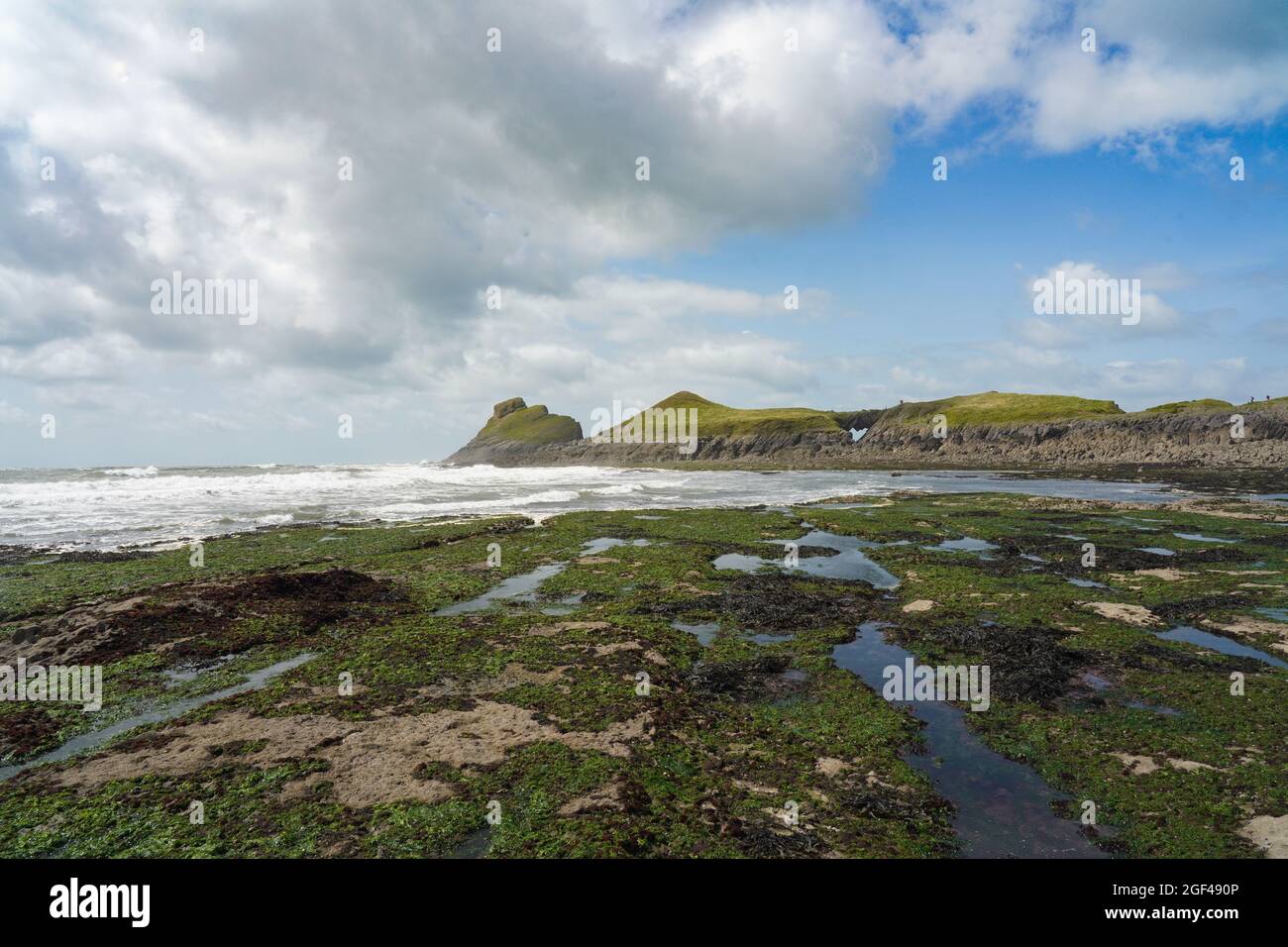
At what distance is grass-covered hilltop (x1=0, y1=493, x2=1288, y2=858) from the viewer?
28.0 feet

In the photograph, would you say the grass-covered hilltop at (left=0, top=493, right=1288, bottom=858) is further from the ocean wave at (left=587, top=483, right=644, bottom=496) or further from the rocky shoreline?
the rocky shoreline

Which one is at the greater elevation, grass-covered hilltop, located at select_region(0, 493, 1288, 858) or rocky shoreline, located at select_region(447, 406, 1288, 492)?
rocky shoreline, located at select_region(447, 406, 1288, 492)

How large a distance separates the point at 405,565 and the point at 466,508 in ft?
80.3

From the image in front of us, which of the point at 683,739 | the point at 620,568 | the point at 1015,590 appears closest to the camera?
the point at 683,739

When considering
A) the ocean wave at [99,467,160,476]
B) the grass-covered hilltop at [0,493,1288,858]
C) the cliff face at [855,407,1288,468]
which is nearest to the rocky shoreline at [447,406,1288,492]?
the cliff face at [855,407,1288,468]

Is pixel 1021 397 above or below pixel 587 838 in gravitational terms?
above

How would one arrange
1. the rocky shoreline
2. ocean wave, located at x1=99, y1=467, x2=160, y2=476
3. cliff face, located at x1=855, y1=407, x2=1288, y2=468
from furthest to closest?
ocean wave, located at x1=99, y1=467, x2=160, y2=476
cliff face, located at x1=855, y1=407, x2=1288, y2=468
the rocky shoreline

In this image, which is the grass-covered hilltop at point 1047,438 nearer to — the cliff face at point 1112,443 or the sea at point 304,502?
the cliff face at point 1112,443

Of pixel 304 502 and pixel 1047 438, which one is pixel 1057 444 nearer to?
pixel 1047 438

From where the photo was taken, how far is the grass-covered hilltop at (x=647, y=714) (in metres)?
8.52

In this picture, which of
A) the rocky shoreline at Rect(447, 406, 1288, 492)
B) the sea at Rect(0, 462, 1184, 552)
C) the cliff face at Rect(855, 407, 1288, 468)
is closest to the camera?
the sea at Rect(0, 462, 1184, 552)
